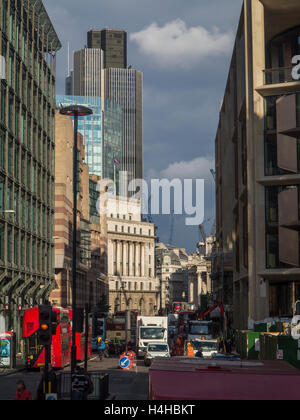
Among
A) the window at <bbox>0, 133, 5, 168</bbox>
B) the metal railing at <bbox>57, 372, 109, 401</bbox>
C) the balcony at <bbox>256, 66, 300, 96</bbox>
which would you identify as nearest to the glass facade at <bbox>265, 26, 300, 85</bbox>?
the balcony at <bbox>256, 66, 300, 96</bbox>

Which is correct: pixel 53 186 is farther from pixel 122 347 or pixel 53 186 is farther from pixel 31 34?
pixel 122 347

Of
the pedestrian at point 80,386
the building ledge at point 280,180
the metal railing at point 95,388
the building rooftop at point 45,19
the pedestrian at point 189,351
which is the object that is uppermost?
the building rooftop at point 45,19

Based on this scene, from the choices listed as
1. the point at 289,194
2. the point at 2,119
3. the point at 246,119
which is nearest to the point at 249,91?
the point at 246,119

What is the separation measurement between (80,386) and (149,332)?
33.7m

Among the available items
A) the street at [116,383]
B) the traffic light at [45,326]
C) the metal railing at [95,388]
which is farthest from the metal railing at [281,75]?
the traffic light at [45,326]

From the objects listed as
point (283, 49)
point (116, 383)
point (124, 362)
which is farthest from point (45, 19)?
point (116, 383)

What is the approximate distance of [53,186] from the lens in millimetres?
80250

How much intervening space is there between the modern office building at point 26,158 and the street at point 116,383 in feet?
52.9

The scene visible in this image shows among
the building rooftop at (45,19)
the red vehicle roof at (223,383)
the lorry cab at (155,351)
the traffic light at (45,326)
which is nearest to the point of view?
the red vehicle roof at (223,383)

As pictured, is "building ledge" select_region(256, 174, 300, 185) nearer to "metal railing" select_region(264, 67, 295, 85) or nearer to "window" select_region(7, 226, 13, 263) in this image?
"metal railing" select_region(264, 67, 295, 85)

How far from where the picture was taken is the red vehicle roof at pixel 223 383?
405 inches

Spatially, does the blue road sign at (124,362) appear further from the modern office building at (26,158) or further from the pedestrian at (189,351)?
the modern office building at (26,158)

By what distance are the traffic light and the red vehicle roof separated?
11.5 metres

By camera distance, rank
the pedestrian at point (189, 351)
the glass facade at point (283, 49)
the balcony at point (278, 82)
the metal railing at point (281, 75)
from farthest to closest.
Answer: the glass facade at point (283, 49) → the metal railing at point (281, 75) → the balcony at point (278, 82) → the pedestrian at point (189, 351)
